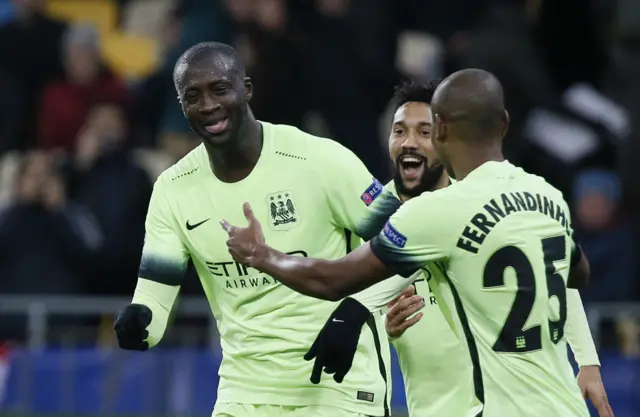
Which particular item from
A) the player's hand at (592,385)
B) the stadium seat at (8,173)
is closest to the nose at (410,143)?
the player's hand at (592,385)

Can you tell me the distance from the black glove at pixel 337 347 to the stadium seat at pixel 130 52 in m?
10.4

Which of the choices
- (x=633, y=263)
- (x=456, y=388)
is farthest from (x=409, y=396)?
(x=633, y=263)

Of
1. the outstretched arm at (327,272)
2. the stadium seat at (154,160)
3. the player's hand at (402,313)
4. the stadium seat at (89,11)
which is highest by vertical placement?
the stadium seat at (89,11)

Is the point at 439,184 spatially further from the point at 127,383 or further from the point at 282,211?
the point at 127,383

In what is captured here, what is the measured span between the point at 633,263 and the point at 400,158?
6319mm

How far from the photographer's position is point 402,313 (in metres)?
6.75

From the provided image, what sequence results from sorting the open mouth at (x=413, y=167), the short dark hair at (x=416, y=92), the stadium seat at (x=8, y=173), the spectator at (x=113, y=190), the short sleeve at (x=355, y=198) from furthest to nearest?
the stadium seat at (x=8, y=173) < the spectator at (x=113, y=190) < the short dark hair at (x=416, y=92) < the open mouth at (x=413, y=167) < the short sleeve at (x=355, y=198)

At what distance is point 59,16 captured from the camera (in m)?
16.4

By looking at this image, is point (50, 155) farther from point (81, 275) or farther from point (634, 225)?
point (634, 225)

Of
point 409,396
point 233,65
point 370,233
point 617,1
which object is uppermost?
point 617,1

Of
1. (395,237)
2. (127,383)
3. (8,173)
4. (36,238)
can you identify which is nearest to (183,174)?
(395,237)

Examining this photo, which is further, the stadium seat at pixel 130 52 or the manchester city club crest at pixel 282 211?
the stadium seat at pixel 130 52

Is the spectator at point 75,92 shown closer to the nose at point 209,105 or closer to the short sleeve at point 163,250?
the short sleeve at point 163,250

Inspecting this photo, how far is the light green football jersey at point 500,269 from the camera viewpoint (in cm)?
560
